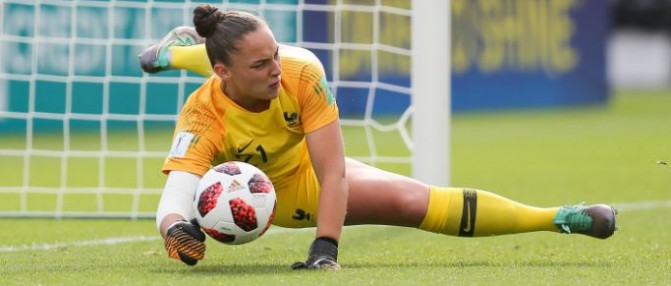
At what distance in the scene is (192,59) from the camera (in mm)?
5840

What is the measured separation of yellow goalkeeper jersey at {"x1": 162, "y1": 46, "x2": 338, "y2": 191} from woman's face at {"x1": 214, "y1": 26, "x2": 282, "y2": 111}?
166 mm

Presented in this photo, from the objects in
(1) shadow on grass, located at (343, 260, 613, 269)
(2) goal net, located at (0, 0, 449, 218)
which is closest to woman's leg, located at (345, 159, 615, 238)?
(1) shadow on grass, located at (343, 260, 613, 269)

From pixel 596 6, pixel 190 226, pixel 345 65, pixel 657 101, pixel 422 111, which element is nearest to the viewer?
pixel 190 226

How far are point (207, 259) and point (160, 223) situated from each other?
710mm

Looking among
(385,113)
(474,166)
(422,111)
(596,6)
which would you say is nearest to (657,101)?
(596,6)

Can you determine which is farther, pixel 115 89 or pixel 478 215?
pixel 115 89

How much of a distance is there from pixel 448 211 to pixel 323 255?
67 cm

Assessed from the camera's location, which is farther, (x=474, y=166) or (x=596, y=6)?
(x=596, y=6)

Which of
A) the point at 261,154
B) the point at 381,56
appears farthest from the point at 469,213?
the point at 381,56

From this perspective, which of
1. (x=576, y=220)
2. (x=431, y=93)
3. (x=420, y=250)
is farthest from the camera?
(x=431, y=93)

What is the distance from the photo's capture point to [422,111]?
763 cm

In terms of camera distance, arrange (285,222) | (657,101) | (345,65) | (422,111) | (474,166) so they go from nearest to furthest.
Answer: (285,222), (422,111), (474,166), (345,65), (657,101)

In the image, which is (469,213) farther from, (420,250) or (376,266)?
(420,250)

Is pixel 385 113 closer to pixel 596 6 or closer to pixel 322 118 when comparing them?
pixel 596 6
